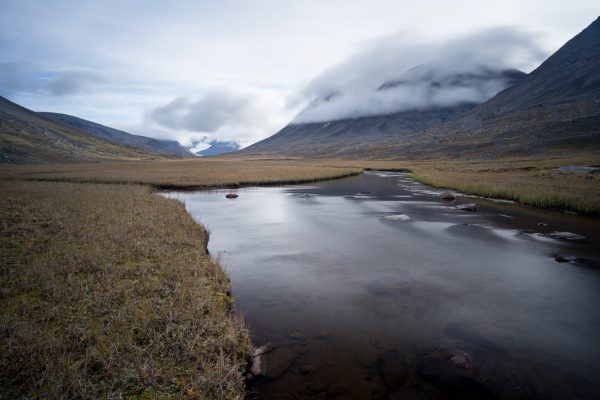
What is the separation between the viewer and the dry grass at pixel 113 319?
20.5 ft

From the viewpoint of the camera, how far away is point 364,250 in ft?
62.9

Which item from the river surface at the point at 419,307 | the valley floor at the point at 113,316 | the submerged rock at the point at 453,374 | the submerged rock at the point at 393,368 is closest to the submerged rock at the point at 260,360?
the river surface at the point at 419,307

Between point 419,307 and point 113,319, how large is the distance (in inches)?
391

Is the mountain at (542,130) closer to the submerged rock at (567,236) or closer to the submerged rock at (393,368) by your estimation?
the submerged rock at (567,236)

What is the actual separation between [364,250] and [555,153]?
11203 centimetres

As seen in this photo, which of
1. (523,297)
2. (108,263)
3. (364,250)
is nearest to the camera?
(108,263)

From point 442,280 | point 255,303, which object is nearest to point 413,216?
point 442,280

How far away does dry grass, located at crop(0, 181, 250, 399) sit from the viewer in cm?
625

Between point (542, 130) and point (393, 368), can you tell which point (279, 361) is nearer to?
point (393, 368)

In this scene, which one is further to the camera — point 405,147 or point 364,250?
point 405,147

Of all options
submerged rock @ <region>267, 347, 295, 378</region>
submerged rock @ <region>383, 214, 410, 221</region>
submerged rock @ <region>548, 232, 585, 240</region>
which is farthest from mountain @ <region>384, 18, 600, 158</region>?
submerged rock @ <region>267, 347, 295, 378</region>

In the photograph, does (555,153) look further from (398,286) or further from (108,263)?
(108,263)

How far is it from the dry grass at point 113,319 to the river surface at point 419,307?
154 centimetres

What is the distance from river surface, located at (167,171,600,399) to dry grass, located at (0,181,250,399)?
5.05ft
